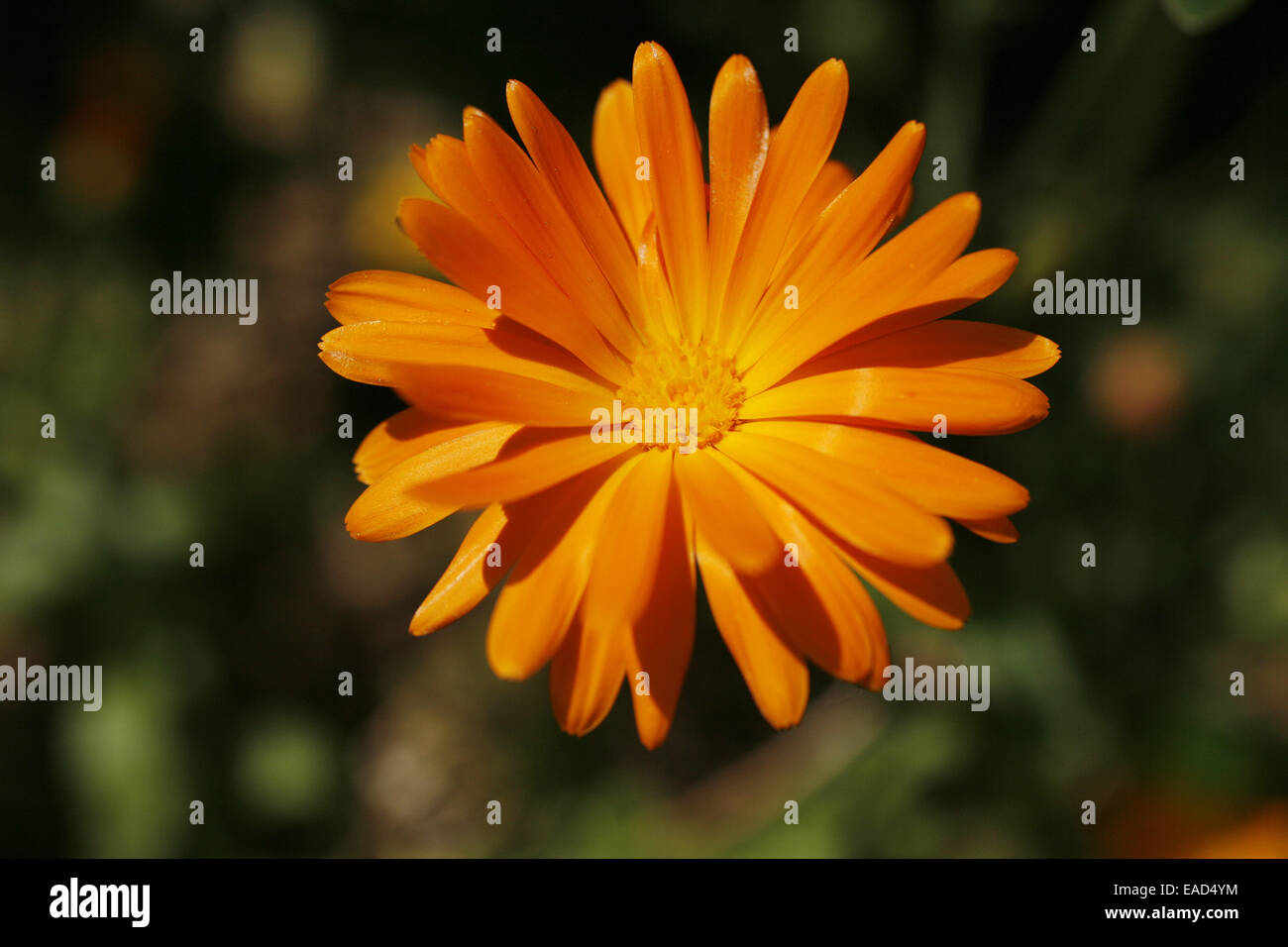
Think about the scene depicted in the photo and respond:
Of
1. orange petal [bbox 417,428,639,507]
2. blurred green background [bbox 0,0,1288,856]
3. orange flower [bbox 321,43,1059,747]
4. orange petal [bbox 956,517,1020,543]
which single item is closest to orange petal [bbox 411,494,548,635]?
orange flower [bbox 321,43,1059,747]

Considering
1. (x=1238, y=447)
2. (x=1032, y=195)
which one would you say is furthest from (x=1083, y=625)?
(x=1032, y=195)

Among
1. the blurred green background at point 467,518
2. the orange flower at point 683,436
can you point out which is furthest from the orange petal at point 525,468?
the blurred green background at point 467,518

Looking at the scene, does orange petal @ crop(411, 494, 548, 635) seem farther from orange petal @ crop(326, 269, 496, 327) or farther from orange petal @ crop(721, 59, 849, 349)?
orange petal @ crop(721, 59, 849, 349)

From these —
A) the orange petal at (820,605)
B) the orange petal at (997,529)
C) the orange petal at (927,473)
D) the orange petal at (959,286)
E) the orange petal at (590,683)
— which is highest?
the orange petal at (959,286)

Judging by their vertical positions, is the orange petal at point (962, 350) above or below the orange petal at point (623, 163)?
below

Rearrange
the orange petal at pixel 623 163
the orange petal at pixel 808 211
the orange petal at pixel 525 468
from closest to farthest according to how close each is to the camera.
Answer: the orange petal at pixel 525 468 < the orange petal at pixel 808 211 < the orange petal at pixel 623 163

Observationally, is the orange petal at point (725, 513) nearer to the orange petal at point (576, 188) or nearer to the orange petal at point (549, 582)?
the orange petal at point (549, 582)

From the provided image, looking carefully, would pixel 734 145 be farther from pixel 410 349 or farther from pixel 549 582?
pixel 549 582
